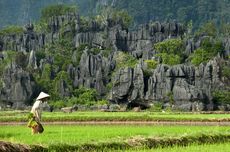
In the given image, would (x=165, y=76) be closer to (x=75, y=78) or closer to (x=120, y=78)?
(x=120, y=78)

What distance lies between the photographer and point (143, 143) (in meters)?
16.3

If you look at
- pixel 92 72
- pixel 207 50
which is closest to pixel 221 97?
pixel 207 50

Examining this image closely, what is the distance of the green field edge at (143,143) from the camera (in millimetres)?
14456

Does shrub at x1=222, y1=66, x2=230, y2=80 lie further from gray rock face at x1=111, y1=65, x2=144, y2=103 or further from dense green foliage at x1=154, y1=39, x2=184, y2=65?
gray rock face at x1=111, y1=65, x2=144, y2=103

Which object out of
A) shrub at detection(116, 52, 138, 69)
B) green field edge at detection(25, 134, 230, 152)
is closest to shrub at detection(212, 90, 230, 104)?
shrub at detection(116, 52, 138, 69)

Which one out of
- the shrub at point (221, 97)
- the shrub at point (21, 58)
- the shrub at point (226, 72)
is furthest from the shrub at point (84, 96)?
the shrub at point (21, 58)

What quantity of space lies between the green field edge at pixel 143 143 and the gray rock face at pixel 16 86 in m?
61.1

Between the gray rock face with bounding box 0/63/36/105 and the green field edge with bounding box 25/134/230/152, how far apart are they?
6113cm

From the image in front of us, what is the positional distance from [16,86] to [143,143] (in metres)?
64.9

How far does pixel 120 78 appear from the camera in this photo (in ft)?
250

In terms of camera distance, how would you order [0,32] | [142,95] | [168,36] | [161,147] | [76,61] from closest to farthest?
[161,147] < [142,95] < [76,61] < [168,36] < [0,32]

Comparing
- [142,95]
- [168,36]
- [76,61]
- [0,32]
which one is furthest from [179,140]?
[0,32]

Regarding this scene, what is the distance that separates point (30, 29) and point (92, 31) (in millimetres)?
18602

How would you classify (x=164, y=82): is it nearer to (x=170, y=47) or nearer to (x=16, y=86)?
(x=16, y=86)
